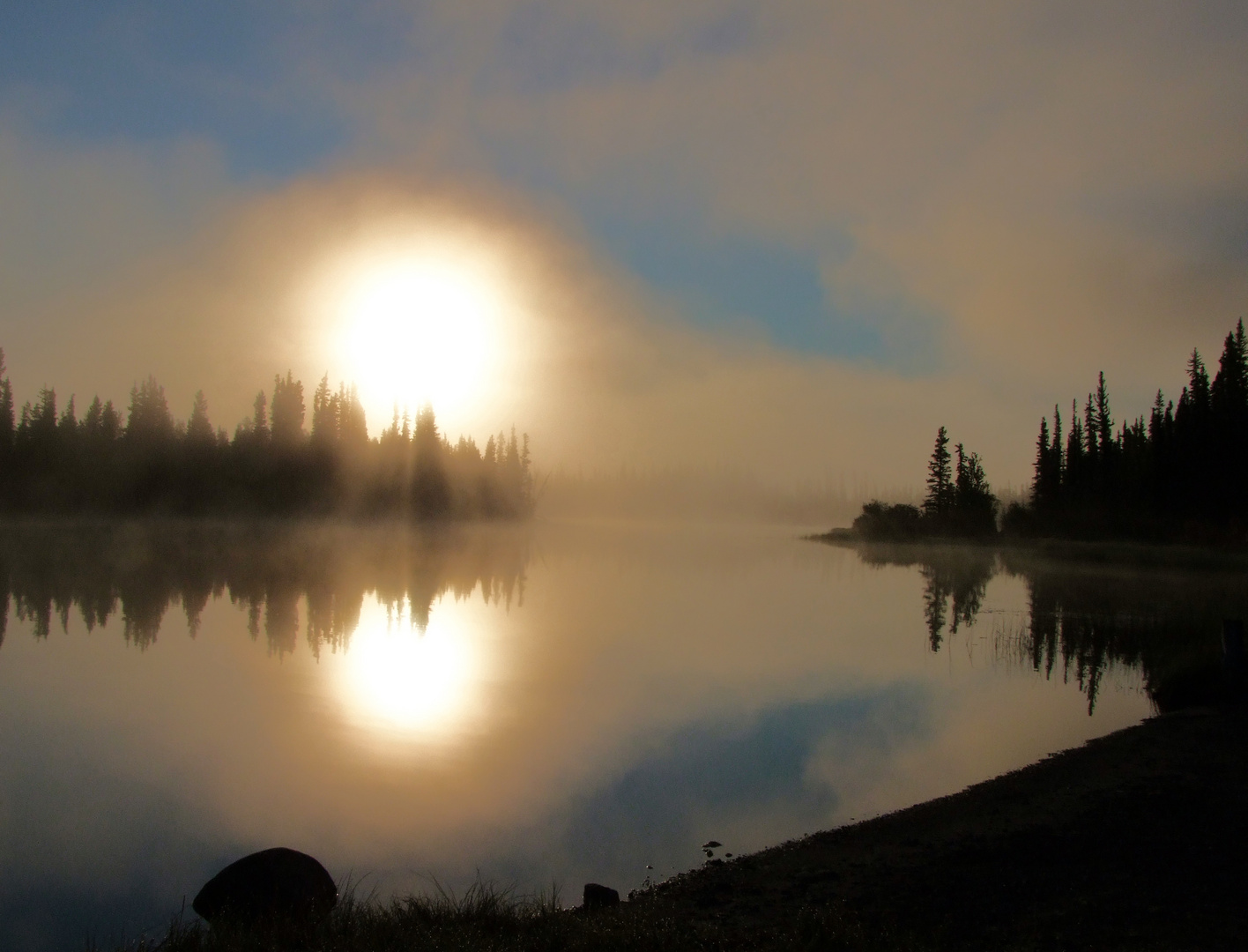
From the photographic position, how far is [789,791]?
1325 cm

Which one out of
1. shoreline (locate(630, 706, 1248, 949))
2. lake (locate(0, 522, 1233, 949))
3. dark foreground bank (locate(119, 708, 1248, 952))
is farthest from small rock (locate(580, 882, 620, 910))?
lake (locate(0, 522, 1233, 949))

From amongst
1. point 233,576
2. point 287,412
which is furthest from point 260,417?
point 233,576

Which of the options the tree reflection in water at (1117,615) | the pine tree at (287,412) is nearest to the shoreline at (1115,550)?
the tree reflection in water at (1117,615)

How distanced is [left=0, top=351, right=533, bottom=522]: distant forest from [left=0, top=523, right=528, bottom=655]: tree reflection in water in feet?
16.4

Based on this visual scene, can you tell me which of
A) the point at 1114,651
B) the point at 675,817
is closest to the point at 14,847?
the point at 675,817

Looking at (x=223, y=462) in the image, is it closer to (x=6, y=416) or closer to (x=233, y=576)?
(x=6, y=416)

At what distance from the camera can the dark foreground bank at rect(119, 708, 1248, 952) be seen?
22.3 feet

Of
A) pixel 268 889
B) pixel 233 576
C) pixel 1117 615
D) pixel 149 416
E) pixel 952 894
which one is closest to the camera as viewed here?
pixel 268 889

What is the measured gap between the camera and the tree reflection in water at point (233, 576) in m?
30.4

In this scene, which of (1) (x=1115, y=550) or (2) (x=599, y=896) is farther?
(1) (x=1115, y=550)

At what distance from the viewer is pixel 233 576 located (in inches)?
1822

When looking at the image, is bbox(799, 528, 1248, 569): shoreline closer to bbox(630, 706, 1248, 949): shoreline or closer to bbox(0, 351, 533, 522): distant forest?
bbox(630, 706, 1248, 949): shoreline

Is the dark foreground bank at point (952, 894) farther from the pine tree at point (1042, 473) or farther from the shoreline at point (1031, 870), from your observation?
the pine tree at point (1042, 473)

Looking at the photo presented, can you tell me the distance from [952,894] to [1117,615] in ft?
93.4
